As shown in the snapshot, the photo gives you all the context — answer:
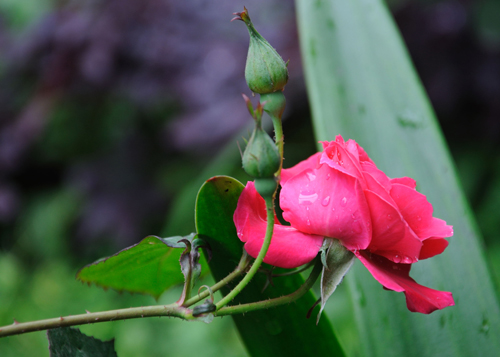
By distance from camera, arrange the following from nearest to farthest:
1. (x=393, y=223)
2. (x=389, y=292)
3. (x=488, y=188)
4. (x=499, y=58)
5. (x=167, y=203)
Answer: (x=393, y=223)
(x=389, y=292)
(x=499, y=58)
(x=488, y=188)
(x=167, y=203)

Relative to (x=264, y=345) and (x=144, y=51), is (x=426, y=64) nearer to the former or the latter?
(x=144, y=51)

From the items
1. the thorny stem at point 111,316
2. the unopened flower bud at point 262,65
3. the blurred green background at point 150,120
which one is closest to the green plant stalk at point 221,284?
the thorny stem at point 111,316

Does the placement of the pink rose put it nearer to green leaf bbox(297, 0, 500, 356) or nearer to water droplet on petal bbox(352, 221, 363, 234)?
water droplet on petal bbox(352, 221, 363, 234)

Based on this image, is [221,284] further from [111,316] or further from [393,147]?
[393,147]

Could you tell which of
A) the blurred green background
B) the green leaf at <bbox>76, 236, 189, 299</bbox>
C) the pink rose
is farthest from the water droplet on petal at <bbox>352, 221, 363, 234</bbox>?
the blurred green background

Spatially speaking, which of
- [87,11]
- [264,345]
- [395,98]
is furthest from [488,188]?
[87,11]

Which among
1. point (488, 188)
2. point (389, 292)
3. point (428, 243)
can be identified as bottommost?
point (488, 188)

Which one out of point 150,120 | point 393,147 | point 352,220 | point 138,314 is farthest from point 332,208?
point 150,120

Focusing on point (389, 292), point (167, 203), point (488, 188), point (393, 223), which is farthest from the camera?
point (167, 203)
